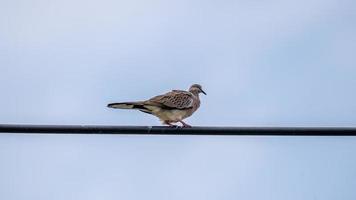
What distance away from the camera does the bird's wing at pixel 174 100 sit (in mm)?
10344

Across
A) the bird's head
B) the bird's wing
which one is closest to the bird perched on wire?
the bird's wing

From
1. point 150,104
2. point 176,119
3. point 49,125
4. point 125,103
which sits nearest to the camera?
point 49,125

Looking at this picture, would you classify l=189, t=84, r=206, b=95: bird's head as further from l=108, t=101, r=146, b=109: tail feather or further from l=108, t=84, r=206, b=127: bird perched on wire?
l=108, t=101, r=146, b=109: tail feather

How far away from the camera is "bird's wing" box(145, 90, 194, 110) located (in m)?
10.3

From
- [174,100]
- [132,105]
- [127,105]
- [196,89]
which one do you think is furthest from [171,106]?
[196,89]

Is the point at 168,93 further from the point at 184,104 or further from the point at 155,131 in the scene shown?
the point at 155,131

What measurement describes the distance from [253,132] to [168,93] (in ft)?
15.3

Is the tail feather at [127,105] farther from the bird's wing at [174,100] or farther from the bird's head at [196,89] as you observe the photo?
the bird's head at [196,89]

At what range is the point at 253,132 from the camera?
6441mm

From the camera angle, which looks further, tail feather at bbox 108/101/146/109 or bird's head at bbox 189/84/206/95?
bird's head at bbox 189/84/206/95

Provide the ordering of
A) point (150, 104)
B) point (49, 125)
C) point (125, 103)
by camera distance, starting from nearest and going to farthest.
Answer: point (49, 125), point (125, 103), point (150, 104)

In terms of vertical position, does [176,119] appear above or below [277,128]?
below

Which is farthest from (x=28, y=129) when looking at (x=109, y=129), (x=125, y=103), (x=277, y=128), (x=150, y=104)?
(x=150, y=104)

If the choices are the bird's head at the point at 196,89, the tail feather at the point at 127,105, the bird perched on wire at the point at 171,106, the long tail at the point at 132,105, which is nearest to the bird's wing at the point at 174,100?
the bird perched on wire at the point at 171,106
